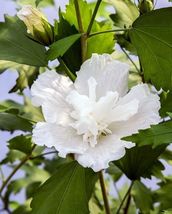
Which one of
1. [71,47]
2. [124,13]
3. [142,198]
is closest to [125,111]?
[71,47]

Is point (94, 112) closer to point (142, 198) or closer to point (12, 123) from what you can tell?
point (12, 123)

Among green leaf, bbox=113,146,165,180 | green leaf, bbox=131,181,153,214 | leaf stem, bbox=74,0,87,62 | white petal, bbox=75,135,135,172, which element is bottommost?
green leaf, bbox=131,181,153,214

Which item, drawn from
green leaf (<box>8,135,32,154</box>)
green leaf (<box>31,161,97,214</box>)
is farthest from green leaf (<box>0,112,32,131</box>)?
green leaf (<box>31,161,97,214</box>)

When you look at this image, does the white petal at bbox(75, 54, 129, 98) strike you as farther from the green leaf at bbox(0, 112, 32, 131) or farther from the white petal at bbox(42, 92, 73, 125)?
the green leaf at bbox(0, 112, 32, 131)

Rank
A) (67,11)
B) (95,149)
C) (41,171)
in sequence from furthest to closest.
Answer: (41,171) → (67,11) → (95,149)

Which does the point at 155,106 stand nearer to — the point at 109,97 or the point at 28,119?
the point at 109,97

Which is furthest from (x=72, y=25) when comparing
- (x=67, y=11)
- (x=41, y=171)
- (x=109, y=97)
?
(x=41, y=171)
